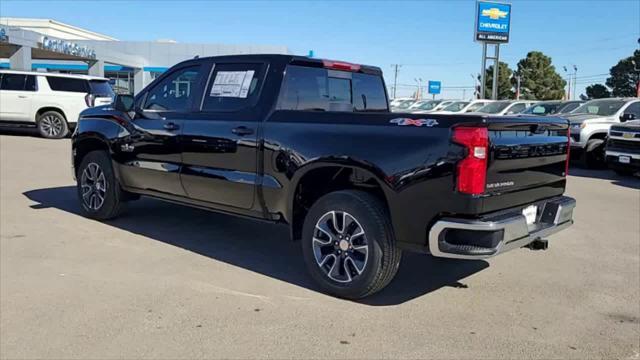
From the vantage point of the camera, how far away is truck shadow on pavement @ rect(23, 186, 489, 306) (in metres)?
5.04

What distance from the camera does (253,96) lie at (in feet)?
17.2

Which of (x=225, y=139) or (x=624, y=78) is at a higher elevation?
(x=624, y=78)

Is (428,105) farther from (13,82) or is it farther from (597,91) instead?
(597,91)

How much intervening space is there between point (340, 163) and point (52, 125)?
15.9 m

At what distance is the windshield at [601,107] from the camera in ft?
50.1

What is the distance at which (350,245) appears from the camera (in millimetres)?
4484

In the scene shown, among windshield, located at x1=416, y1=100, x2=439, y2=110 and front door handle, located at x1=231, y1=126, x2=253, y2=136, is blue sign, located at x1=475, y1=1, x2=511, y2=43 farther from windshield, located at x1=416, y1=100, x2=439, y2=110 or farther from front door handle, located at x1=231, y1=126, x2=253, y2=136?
front door handle, located at x1=231, y1=126, x2=253, y2=136

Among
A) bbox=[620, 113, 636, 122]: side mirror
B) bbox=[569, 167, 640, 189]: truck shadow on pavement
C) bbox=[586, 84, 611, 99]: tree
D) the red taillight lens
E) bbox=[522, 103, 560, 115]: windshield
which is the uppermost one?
bbox=[586, 84, 611, 99]: tree

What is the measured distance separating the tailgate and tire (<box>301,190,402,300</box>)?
33.0 inches

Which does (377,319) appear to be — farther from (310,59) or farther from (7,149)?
(7,149)

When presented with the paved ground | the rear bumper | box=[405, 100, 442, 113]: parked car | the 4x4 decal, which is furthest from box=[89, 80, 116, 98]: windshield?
box=[405, 100, 442, 113]: parked car

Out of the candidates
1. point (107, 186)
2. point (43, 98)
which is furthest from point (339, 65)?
point (43, 98)

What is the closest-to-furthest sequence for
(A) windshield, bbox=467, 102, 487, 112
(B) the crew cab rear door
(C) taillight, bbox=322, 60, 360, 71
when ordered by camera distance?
(B) the crew cab rear door → (C) taillight, bbox=322, 60, 360, 71 → (A) windshield, bbox=467, 102, 487, 112

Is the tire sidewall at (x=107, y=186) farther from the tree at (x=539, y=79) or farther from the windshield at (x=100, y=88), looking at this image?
the tree at (x=539, y=79)
